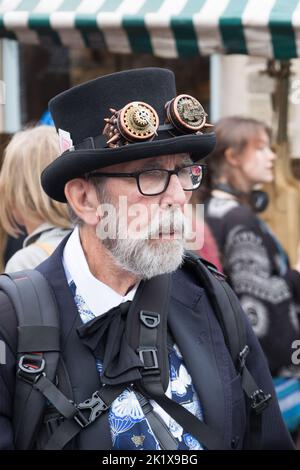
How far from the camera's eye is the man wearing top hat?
204 centimetres

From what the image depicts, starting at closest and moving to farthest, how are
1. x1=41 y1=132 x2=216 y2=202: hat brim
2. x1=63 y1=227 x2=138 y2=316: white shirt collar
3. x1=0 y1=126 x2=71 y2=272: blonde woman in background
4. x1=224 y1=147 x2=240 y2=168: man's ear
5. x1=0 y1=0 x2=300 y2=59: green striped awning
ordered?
x1=41 y1=132 x2=216 y2=202: hat brim
x1=63 y1=227 x2=138 y2=316: white shirt collar
x1=0 y1=126 x2=71 y2=272: blonde woman in background
x1=0 y1=0 x2=300 y2=59: green striped awning
x1=224 y1=147 x2=240 y2=168: man's ear

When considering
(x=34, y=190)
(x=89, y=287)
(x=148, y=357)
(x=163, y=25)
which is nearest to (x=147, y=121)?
(x=89, y=287)

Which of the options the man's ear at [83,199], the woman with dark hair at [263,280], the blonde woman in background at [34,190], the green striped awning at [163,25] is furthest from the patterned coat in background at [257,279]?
the man's ear at [83,199]

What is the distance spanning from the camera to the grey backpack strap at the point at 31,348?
1.96 meters

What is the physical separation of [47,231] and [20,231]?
0.28m

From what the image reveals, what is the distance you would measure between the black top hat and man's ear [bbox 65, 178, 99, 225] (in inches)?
1.2

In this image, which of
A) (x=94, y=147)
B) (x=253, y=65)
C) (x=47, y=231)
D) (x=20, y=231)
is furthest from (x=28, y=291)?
(x=253, y=65)

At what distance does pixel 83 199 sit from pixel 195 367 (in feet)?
1.75

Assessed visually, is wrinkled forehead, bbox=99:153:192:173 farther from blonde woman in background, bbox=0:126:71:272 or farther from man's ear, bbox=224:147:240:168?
man's ear, bbox=224:147:240:168

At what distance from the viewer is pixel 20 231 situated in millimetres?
3342

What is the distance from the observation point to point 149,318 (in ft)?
7.13

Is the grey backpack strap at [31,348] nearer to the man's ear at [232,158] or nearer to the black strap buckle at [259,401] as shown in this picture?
the black strap buckle at [259,401]

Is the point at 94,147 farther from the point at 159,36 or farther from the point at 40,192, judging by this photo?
the point at 159,36

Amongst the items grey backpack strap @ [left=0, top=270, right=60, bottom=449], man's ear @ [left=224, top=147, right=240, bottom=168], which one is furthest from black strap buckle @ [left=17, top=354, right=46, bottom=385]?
man's ear @ [left=224, top=147, right=240, bottom=168]
